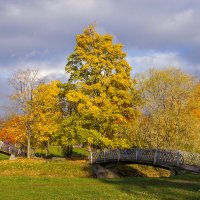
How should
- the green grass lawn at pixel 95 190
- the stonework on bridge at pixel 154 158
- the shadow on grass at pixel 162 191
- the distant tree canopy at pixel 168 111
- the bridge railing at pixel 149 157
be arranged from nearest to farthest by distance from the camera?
the shadow on grass at pixel 162 191
the green grass lawn at pixel 95 190
the stonework on bridge at pixel 154 158
the bridge railing at pixel 149 157
the distant tree canopy at pixel 168 111

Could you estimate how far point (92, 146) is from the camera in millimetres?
54875

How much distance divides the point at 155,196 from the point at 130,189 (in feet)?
13.2

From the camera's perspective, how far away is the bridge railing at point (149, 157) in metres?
35.2

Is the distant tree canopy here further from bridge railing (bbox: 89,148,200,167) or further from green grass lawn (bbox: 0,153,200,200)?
green grass lawn (bbox: 0,153,200,200)

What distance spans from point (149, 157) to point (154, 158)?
3.11 ft

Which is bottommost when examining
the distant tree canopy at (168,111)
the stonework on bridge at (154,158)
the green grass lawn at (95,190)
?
the green grass lawn at (95,190)

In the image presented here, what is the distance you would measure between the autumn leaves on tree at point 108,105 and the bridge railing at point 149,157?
3.33 m

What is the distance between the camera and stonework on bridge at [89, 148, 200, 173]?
3491 cm

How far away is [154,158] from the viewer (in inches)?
1501

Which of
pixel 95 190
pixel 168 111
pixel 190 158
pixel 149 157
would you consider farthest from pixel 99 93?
pixel 95 190

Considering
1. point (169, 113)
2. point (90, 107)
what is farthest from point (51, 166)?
point (169, 113)

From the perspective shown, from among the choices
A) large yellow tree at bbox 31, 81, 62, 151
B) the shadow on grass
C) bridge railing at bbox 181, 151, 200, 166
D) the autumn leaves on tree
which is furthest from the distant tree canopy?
the shadow on grass

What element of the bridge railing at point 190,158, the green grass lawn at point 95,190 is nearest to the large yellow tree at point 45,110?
the green grass lawn at point 95,190

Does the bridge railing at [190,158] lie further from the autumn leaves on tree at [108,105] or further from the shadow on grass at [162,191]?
the autumn leaves on tree at [108,105]
